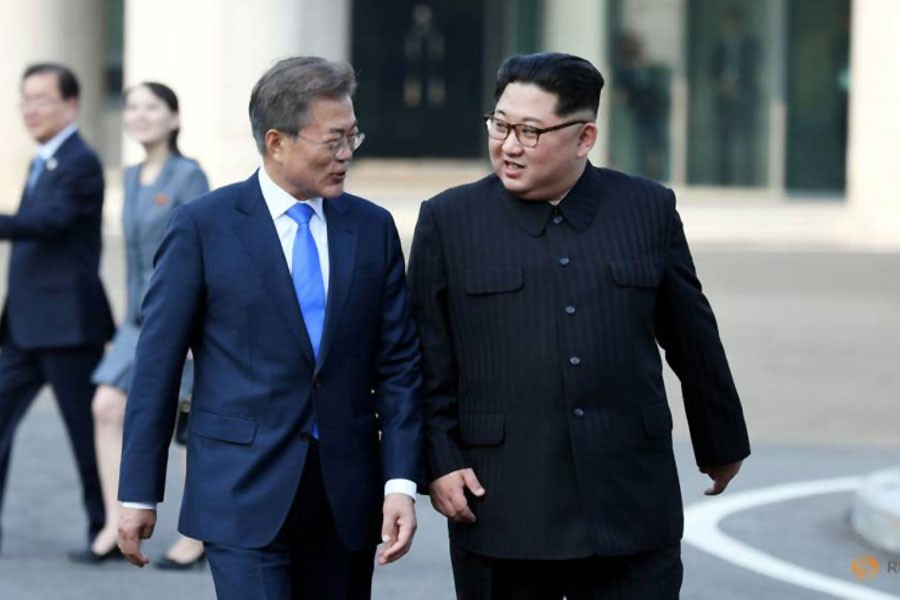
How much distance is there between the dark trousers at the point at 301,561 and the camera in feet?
14.5

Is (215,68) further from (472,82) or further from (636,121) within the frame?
(472,82)

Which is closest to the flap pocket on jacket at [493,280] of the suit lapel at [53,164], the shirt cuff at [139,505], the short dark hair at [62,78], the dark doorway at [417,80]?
the shirt cuff at [139,505]

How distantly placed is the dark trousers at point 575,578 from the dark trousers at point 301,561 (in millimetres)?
256

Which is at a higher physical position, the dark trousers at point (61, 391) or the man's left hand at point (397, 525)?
the man's left hand at point (397, 525)

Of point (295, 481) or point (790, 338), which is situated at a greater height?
point (295, 481)

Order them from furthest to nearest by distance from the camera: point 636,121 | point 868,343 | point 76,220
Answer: point 636,121 → point 868,343 → point 76,220

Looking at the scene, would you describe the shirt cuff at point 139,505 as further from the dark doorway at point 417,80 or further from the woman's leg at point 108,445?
the dark doorway at point 417,80

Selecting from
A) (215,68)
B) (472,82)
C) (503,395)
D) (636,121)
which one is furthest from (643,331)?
(472,82)

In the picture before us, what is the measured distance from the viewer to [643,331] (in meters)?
4.57

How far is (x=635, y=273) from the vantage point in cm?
454

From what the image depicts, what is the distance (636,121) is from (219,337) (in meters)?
24.7

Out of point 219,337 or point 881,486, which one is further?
point 881,486

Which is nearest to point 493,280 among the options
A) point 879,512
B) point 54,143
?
point 54,143

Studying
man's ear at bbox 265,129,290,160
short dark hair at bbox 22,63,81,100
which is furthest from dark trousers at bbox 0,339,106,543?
man's ear at bbox 265,129,290,160
